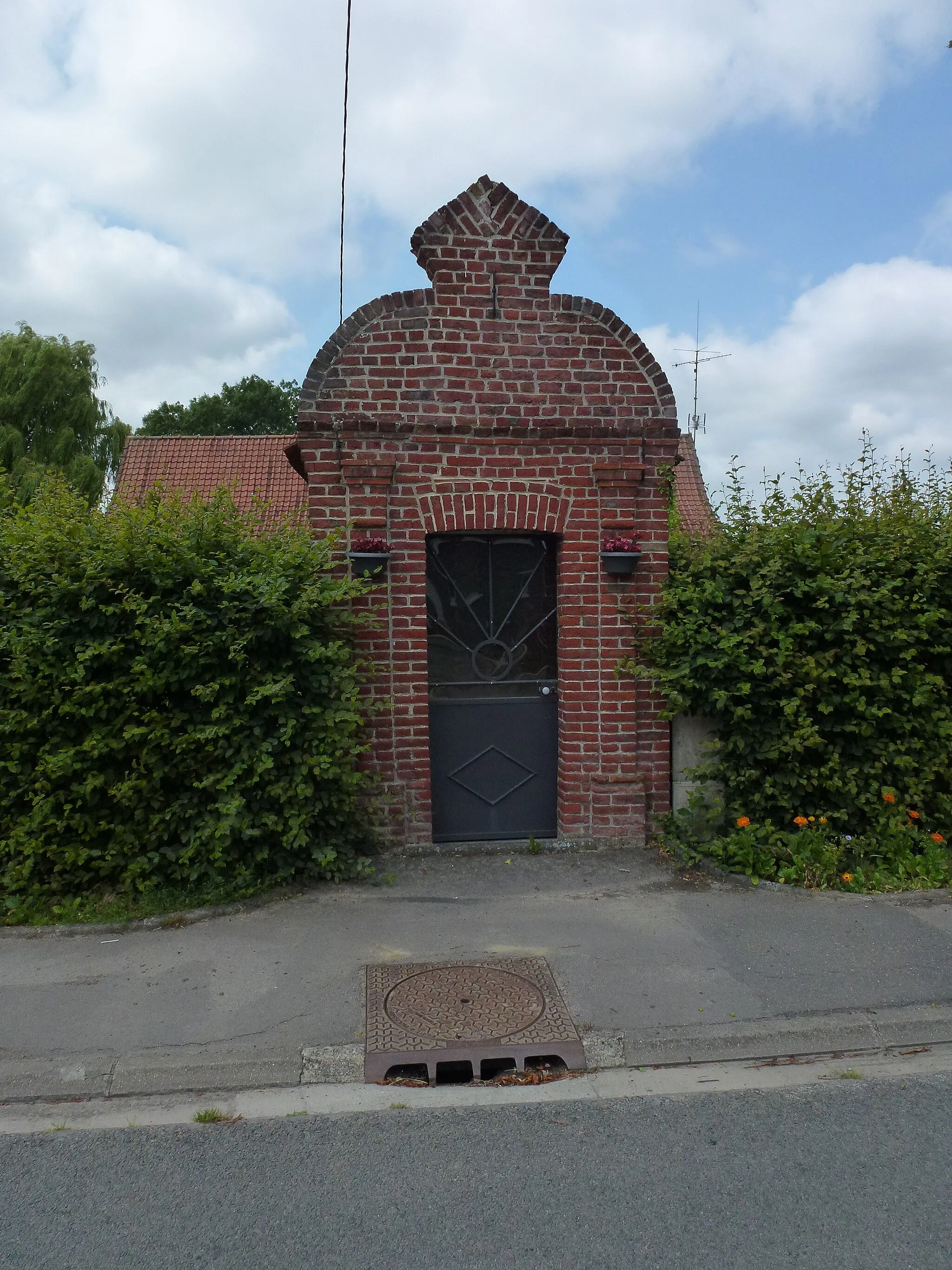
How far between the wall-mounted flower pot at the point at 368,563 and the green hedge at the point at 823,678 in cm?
208

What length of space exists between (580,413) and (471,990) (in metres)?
4.26

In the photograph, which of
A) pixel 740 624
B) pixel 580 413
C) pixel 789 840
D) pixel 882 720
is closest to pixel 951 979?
pixel 789 840

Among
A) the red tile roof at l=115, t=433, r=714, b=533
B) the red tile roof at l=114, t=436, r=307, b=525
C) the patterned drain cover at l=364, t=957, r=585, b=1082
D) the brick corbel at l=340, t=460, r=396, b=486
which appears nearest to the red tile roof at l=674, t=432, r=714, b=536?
the red tile roof at l=115, t=433, r=714, b=533

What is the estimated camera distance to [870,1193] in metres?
3.24

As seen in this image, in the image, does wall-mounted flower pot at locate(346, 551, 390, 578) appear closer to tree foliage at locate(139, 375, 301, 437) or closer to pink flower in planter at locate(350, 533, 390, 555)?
pink flower in planter at locate(350, 533, 390, 555)

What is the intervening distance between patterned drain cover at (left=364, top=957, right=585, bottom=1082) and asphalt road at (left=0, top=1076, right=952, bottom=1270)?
0.35 meters

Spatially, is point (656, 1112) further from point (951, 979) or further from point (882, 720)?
point (882, 720)

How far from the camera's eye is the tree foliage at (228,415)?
44250mm

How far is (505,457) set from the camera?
6.90 meters

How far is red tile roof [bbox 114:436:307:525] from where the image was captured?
25.2 m

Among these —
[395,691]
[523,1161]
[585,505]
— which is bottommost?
[523,1161]

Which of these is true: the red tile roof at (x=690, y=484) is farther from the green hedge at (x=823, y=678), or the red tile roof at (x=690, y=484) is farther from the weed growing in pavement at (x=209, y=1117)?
the weed growing in pavement at (x=209, y=1117)

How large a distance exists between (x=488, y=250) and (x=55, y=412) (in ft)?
85.6

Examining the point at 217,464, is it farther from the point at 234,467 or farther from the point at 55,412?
the point at 55,412
